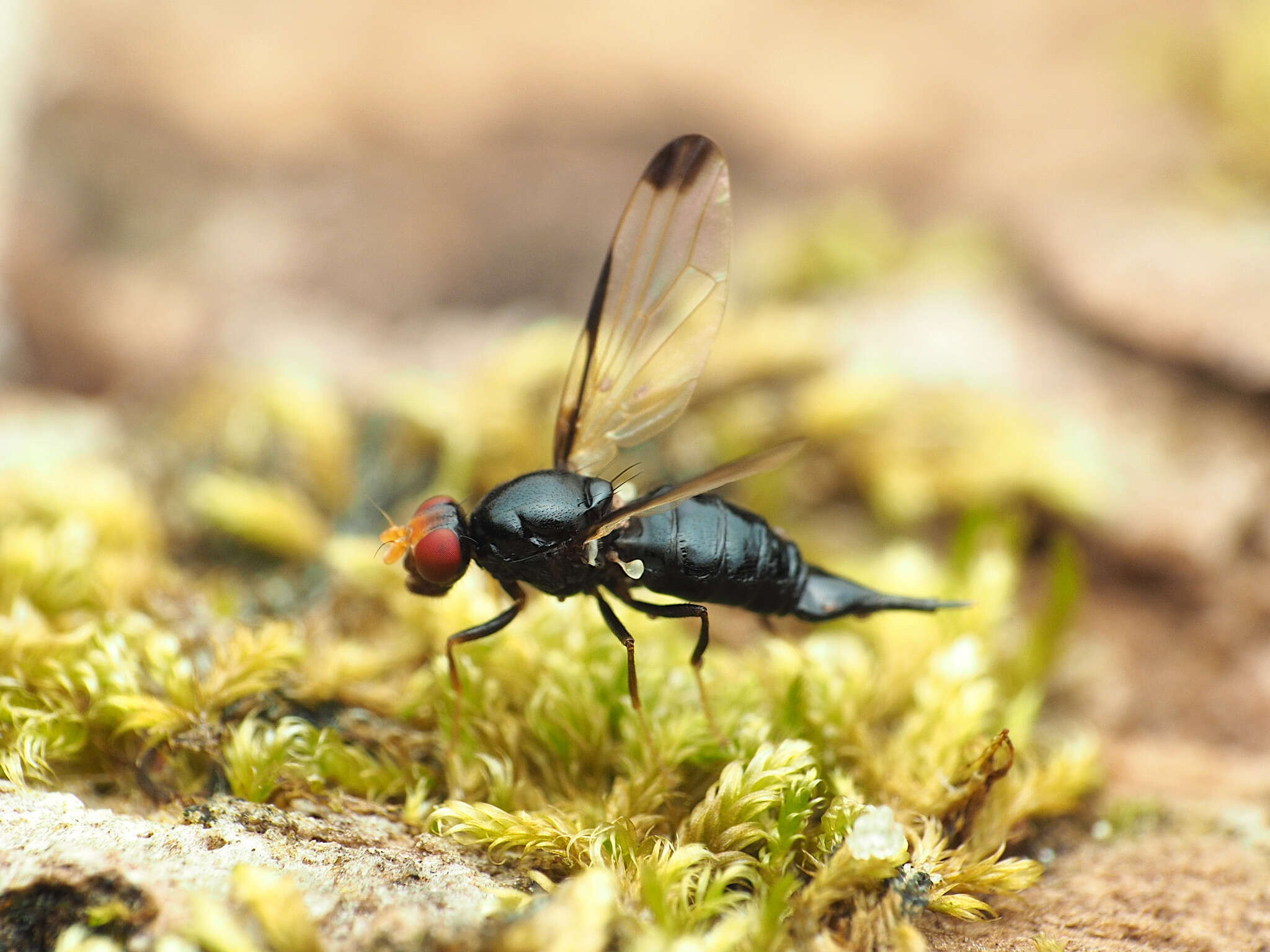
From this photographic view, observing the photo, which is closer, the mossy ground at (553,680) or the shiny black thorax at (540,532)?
the mossy ground at (553,680)

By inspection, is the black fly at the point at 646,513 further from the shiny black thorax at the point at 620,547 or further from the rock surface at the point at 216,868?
the rock surface at the point at 216,868

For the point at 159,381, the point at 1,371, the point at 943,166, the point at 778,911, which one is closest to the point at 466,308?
the point at 159,381

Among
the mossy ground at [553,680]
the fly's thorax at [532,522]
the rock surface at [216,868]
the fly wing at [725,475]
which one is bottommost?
the rock surface at [216,868]

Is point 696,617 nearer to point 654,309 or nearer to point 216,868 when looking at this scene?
point 654,309

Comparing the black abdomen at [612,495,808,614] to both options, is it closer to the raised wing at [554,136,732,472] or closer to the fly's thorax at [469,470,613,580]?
the fly's thorax at [469,470,613,580]

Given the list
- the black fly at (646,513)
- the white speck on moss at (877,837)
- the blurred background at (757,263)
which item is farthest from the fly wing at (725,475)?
the blurred background at (757,263)

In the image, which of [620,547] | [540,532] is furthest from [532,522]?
[620,547]

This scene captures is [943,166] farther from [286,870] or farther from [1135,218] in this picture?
[286,870]
